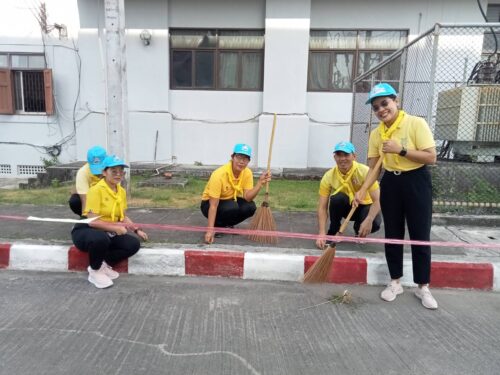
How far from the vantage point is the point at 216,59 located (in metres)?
9.91

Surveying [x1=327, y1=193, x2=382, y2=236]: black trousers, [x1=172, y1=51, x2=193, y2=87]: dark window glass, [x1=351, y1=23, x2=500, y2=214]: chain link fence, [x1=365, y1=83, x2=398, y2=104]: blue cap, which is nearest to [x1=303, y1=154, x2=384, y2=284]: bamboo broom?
Result: [x1=327, y1=193, x2=382, y2=236]: black trousers

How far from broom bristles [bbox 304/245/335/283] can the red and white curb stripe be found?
104mm

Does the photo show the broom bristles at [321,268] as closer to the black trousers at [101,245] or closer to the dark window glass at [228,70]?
the black trousers at [101,245]

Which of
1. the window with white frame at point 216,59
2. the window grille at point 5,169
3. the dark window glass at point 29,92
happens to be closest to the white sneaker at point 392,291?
the window with white frame at point 216,59

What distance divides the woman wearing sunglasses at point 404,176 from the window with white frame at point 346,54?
718 cm

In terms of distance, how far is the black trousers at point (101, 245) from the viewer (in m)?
3.26

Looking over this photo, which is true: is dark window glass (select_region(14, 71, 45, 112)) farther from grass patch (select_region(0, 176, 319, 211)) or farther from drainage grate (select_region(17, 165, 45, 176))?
grass patch (select_region(0, 176, 319, 211))

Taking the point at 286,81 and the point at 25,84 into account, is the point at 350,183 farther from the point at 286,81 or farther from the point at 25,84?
the point at 25,84

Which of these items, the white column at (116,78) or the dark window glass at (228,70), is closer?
the white column at (116,78)

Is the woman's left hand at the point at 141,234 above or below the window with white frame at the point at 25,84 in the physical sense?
below

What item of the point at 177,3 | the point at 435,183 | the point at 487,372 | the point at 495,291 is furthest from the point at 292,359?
the point at 177,3

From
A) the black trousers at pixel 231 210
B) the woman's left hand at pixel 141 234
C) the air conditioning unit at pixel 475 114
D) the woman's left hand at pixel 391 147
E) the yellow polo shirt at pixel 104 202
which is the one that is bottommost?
the woman's left hand at pixel 141 234

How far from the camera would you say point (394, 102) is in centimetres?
289

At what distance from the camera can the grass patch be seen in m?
5.90
